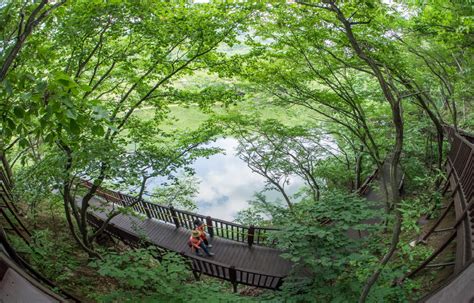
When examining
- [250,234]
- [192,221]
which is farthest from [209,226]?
[250,234]

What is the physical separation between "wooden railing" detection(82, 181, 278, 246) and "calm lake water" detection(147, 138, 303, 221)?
30.0ft

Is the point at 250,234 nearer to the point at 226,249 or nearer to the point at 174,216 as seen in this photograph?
the point at 226,249

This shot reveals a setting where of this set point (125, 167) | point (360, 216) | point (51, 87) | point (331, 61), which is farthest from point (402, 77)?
point (51, 87)

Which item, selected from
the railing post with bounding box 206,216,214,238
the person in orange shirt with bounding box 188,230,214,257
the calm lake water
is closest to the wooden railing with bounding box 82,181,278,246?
the railing post with bounding box 206,216,214,238

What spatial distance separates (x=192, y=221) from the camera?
12.3 metres

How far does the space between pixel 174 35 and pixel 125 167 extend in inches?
130

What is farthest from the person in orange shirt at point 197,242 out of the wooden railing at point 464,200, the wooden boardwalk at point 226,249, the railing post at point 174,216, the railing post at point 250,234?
the wooden railing at point 464,200

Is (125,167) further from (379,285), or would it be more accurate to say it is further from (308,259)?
(379,285)

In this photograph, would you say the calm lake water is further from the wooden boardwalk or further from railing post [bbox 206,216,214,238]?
railing post [bbox 206,216,214,238]

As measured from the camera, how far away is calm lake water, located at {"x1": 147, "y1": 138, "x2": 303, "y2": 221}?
76.6 ft

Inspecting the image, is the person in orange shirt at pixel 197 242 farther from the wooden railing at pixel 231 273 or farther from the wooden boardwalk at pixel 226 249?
the wooden railing at pixel 231 273

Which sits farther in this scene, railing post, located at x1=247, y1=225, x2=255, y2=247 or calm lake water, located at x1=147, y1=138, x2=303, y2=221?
calm lake water, located at x1=147, y1=138, x2=303, y2=221

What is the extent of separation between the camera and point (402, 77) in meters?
8.09

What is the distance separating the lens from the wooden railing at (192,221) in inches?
428
